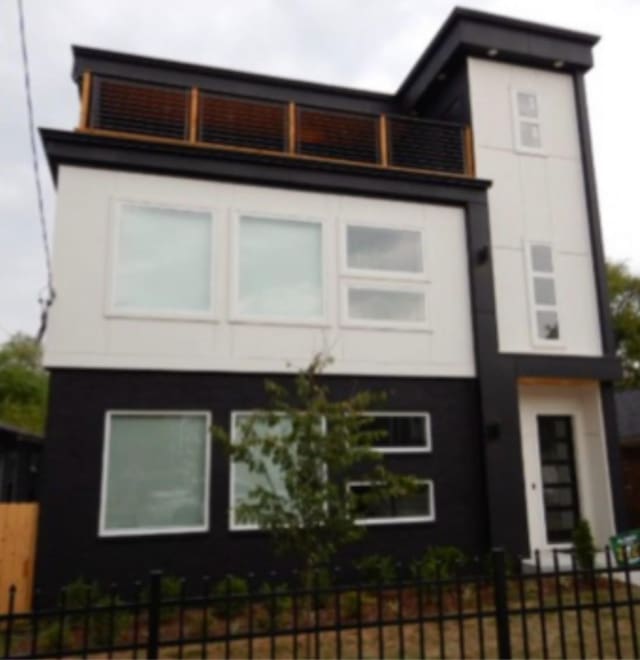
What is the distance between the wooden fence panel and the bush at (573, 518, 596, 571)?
699cm

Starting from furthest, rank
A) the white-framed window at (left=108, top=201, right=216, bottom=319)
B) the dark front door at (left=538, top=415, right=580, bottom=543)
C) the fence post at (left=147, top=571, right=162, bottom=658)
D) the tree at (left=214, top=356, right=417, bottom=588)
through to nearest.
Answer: the dark front door at (left=538, top=415, right=580, bottom=543) < the white-framed window at (left=108, top=201, right=216, bottom=319) < the tree at (left=214, top=356, right=417, bottom=588) < the fence post at (left=147, top=571, right=162, bottom=658)

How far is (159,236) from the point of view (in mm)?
9016

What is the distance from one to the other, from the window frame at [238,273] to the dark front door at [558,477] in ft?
14.2

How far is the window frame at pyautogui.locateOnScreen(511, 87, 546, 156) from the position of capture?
36.3ft

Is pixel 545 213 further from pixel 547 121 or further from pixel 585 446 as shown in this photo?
pixel 585 446

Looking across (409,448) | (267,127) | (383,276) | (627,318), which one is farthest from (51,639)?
(627,318)

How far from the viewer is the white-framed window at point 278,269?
916cm

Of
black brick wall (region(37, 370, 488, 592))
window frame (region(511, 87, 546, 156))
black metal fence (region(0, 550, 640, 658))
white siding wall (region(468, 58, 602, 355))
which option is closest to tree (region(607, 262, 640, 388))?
white siding wall (region(468, 58, 602, 355))

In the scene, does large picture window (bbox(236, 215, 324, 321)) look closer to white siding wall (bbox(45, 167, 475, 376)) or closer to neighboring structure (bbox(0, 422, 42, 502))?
white siding wall (bbox(45, 167, 475, 376))

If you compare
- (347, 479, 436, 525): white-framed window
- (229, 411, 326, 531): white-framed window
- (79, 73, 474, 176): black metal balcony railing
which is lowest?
(347, 479, 436, 525): white-framed window

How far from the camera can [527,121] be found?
36.9 feet

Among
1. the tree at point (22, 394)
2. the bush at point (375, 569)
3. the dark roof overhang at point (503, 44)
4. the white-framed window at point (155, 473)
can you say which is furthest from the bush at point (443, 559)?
the tree at point (22, 394)

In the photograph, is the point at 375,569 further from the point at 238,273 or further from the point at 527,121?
the point at 527,121

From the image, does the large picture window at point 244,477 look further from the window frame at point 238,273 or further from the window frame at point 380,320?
the window frame at point 380,320
